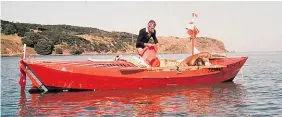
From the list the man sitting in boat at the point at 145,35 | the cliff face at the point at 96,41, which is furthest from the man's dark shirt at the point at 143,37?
the cliff face at the point at 96,41

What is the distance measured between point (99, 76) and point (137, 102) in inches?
121

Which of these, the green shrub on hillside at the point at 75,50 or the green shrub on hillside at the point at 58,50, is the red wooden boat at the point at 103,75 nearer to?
the green shrub on hillside at the point at 58,50

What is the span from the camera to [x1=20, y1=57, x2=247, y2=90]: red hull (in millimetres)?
16625

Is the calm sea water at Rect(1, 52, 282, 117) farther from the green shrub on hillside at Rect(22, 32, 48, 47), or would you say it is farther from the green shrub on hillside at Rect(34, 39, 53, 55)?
the green shrub on hillside at Rect(22, 32, 48, 47)

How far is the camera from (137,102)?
14.6 metres

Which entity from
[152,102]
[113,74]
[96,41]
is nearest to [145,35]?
[113,74]

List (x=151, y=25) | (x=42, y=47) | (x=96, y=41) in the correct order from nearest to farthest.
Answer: (x=151, y=25), (x=42, y=47), (x=96, y=41)

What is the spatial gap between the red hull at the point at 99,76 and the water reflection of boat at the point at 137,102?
18.1 inches

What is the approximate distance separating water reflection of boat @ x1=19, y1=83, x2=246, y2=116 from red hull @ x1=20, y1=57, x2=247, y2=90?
46cm

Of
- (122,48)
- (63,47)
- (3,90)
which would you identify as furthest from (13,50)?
(3,90)

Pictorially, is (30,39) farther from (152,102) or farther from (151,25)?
(152,102)

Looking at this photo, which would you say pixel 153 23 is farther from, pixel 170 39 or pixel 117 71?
pixel 170 39

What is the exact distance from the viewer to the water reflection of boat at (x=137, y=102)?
41.5ft

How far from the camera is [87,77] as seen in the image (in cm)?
1695
